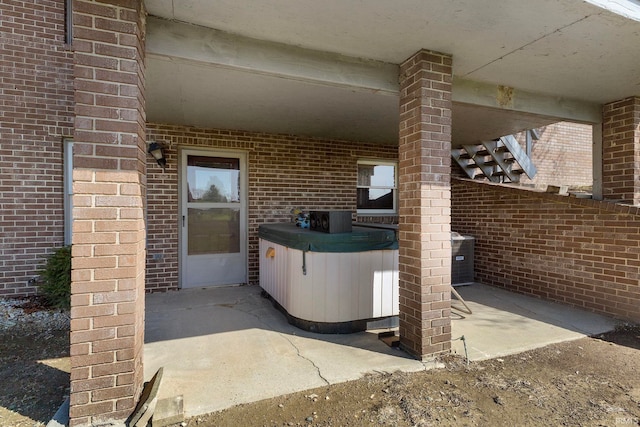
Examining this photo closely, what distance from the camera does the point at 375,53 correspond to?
297cm

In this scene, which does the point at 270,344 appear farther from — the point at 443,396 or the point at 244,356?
the point at 443,396

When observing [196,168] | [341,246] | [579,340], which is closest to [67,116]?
[196,168]

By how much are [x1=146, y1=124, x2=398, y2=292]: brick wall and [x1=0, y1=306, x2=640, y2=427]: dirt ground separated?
2104mm

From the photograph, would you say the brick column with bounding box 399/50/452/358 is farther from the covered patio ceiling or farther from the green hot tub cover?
the green hot tub cover

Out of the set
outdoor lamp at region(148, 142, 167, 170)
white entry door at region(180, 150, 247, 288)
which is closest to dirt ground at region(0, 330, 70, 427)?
white entry door at region(180, 150, 247, 288)

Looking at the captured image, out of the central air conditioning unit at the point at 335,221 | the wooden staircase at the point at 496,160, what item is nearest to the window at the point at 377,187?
the wooden staircase at the point at 496,160

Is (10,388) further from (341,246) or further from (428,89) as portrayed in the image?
(428,89)

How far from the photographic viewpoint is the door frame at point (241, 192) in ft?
16.7

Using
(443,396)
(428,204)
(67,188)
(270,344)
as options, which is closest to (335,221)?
(428,204)

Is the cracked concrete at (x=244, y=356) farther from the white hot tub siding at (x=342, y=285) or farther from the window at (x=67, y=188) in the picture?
the window at (x=67, y=188)

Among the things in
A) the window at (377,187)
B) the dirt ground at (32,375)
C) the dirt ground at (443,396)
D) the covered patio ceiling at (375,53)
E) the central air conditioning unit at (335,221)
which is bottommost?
the dirt ground at (443,396)

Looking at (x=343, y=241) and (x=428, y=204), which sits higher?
(x=428, y=204)

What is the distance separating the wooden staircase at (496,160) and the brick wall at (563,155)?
1.68 m

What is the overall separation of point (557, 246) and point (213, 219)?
530 centimetres
